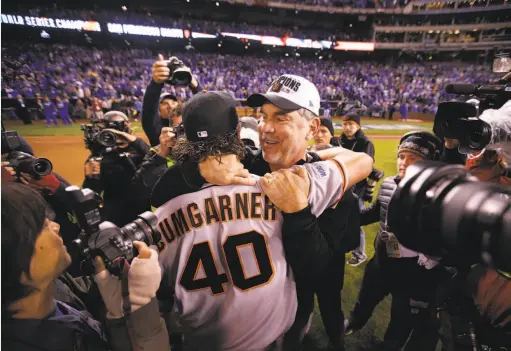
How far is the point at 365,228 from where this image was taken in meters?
5.52

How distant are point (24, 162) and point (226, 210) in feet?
5.35

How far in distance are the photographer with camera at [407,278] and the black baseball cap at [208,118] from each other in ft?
4.98

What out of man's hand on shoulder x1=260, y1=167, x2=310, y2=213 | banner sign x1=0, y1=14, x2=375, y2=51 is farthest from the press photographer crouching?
banner sign x1=0, y1=14, x2=375, y2=51

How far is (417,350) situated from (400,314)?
0.90ft

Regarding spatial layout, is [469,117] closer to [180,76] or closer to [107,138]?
[180,76]

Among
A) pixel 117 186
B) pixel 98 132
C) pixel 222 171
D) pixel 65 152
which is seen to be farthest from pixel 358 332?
pixel 65 152

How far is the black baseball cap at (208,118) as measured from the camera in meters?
1.46

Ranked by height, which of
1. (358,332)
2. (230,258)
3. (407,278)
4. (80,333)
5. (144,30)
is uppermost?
(144,30)

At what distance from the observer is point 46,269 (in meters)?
1.17

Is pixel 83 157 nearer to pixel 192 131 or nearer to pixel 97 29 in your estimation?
pixel 192 131

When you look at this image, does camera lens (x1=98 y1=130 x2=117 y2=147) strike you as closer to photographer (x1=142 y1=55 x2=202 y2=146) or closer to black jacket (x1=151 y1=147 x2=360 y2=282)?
photographer (x1=142 y1=55 x2=202 y2=146)

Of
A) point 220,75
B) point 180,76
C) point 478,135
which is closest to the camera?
point 478,135

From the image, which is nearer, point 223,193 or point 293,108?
point 223,193

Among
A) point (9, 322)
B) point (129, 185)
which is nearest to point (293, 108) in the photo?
point (9, 322)
